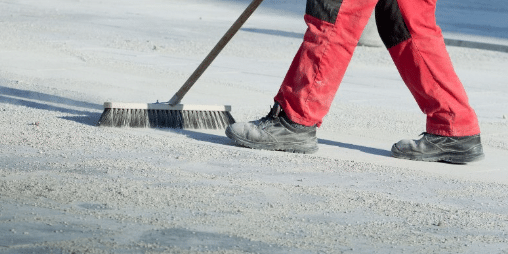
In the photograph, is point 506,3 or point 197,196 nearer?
point 197,196

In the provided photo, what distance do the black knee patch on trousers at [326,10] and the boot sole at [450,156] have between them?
73cm

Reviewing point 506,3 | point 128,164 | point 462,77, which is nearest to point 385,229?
point 128,164

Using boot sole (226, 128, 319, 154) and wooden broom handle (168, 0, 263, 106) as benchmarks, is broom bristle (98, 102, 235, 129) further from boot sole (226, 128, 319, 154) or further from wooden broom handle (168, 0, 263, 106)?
boot sole (226, 128, 319, 154)

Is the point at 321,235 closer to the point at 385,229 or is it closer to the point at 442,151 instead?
the point at 385,229

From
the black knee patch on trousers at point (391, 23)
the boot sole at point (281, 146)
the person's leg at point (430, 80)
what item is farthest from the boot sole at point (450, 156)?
the black knee patch on trousers at point (391, 23)

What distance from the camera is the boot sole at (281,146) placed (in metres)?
4.79

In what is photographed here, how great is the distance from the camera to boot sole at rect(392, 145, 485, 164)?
4816 millimetres

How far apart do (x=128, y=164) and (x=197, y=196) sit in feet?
2.03

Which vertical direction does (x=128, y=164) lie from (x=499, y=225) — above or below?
above

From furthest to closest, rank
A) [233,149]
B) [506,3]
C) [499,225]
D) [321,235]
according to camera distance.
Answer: [506,3] < [233,149] < [499,225] < [321,235]

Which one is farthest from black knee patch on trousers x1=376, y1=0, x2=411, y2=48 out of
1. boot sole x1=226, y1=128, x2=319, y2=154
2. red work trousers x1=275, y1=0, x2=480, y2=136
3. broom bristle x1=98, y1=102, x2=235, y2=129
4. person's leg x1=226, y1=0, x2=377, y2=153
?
broom bristle x1=98, y1=102, x2=235, y2=129

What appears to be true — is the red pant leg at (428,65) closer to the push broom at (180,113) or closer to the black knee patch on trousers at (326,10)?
the black knee patch on trousers at (326,10)

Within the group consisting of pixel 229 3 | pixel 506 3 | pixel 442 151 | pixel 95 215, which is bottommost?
pixel 506 3

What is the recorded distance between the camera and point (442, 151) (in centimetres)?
483
